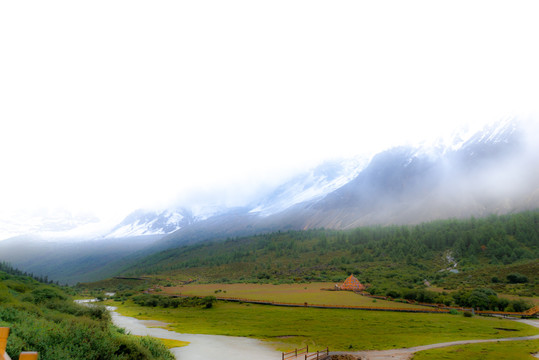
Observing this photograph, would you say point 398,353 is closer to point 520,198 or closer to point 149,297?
point 149,297

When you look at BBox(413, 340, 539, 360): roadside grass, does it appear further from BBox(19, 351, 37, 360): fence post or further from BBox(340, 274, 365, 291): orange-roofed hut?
BBox(340, 274, 365, 291): orange-roofed hut

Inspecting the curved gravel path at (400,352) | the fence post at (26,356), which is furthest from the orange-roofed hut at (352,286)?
the fence post at (26,356)

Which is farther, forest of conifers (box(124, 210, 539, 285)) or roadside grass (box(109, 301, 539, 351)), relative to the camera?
forest of conifers (box(124, 210, 539, 285))

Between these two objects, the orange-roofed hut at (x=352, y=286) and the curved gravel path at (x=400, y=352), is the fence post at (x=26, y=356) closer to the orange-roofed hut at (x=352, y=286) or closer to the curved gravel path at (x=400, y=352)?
the curved gravel path at (x=400, y=352)

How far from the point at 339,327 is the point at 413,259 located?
92.4 m

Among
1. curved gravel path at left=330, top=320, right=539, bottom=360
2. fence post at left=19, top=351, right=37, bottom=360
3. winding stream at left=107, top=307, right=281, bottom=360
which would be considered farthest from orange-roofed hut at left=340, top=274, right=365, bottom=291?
fence post at left=19, top=351, right=37, bottom=360

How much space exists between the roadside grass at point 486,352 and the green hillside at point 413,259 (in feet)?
144

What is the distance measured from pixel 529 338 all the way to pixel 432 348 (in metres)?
11.7

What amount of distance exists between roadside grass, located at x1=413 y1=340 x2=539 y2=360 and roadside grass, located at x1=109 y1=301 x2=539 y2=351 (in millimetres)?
3764

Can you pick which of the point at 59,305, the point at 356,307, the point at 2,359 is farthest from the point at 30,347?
the point at 356,307

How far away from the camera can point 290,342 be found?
34188 mm

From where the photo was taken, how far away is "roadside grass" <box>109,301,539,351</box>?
1323 inches

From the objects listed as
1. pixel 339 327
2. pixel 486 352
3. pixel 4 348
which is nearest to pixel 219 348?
pixel 339 327

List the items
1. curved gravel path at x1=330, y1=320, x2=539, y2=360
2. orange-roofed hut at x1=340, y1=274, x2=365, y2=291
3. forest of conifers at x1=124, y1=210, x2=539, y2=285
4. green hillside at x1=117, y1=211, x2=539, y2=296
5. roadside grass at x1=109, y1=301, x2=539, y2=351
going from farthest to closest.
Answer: forest of conifers at x1=124, y1=210, x2=539, y2=285 < green hillside at x1=117, y1=211, x2=539, y2=296 < orange-roofed hut at x1=340, y1=274, x2=365, y2=291 < roadside grass at x1=109, y1=301, x2=539, y2=351 < curved gravel path at x1=330, y1=320, x2=539, y2=360
